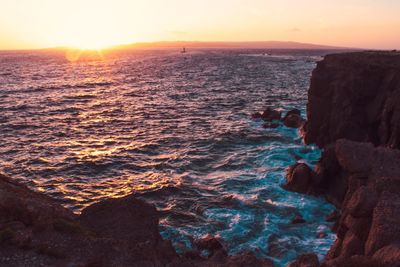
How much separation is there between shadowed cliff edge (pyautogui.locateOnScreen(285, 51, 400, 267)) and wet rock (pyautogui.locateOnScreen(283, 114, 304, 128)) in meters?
5.35

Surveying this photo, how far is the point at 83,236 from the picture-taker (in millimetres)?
14844

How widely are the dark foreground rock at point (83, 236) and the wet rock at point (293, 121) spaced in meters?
33.2

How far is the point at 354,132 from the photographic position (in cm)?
3456

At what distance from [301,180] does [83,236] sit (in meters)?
19.4

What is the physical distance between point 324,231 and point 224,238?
6.12 m

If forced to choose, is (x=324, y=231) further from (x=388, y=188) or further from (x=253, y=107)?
(x=253, y=107)

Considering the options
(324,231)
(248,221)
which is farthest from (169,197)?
(324,231)

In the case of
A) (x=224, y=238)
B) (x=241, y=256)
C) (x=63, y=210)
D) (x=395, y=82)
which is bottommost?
(x=224, y=238)

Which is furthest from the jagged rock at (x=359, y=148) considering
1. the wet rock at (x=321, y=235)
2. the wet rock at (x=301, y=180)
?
the wet rock at (x=321, y=235)

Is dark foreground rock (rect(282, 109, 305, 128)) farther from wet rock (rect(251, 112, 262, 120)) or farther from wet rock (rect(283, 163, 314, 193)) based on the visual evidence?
wet rock (rect(283, 163, 314, 193))

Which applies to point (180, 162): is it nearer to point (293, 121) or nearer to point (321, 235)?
point (321, 235)

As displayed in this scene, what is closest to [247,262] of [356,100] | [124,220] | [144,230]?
[144,230]

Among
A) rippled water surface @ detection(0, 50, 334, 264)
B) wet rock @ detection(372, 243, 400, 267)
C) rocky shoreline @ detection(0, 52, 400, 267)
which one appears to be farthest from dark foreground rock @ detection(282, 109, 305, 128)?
wet rock @ detection(372, 243, 400, 267)

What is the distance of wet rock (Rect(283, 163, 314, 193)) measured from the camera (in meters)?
29.4
